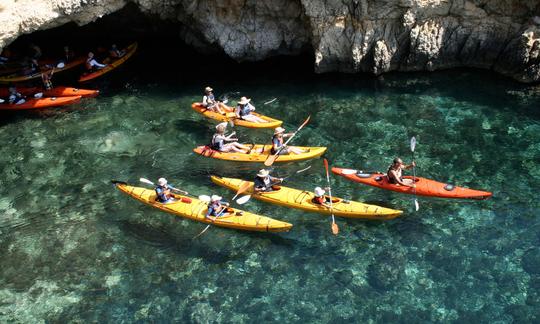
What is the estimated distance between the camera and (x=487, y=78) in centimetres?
2150

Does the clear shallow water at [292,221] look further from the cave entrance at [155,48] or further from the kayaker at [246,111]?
the cave entrance at [155,48]

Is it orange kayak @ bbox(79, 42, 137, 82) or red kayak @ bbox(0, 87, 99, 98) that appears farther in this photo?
orange kayak @ bbox(79, 42, 137, 82)

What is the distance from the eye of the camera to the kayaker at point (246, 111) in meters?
20.1

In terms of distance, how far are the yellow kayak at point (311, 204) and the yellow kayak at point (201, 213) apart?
1.00m

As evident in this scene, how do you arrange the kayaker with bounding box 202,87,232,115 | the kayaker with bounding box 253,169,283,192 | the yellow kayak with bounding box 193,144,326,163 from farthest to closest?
the kayaker with bounding box 202,87,232,115 → the yellow kayak with bounding box 193,144,326,163 → the kayaker with bounding box 253,169,283,192

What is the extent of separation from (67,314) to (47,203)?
4606 mm

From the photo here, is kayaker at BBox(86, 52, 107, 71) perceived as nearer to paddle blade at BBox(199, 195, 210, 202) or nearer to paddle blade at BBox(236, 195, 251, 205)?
paddle blade at BBox(199, 195, 210, 202)

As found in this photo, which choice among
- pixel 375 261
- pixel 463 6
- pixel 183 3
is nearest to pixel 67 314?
pixel 375 261

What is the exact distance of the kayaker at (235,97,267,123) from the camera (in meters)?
20.1

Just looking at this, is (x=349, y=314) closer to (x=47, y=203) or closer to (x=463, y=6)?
(x=47, y=203)

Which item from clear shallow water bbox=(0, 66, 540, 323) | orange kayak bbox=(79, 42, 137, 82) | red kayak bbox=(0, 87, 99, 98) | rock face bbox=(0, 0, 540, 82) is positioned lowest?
clear shallow water bbox=(0, 66, 540, 323)

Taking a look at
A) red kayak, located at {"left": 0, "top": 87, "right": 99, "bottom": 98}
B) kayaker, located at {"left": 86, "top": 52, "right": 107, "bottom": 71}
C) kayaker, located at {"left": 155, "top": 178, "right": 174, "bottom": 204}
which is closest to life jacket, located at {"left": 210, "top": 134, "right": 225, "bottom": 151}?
kayaker, located at {"left": 155, "top": 178, "right": 174, "bottom": 204}

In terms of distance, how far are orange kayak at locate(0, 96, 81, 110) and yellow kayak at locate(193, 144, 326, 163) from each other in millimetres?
6726

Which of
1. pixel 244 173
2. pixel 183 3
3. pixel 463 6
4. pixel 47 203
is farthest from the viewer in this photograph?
pixel 183 3
